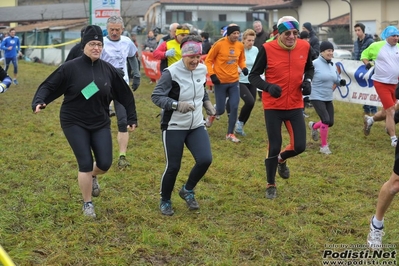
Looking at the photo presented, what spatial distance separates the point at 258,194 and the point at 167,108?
2.00 meters

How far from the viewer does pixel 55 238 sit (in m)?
5.84

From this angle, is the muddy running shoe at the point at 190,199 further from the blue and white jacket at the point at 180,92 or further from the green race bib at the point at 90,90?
the green race bib at the point at 90,90

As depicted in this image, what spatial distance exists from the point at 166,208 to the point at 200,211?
39 centimetres

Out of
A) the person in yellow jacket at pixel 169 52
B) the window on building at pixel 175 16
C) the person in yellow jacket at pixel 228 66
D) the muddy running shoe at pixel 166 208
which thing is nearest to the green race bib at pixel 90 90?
the muddy running shoe at pixel 166 208

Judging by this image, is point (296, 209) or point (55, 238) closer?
point (55, 238)

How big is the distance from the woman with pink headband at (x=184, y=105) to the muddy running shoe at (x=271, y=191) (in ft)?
3.75

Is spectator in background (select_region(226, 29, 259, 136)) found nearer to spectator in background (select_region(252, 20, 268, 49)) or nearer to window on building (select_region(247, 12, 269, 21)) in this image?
spectator in background (select_region(252, 20, 268, 49))

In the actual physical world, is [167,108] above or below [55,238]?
above

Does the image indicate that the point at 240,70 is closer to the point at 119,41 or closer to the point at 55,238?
the point at 119,41

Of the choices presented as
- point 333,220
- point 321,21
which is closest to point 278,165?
point 333,220

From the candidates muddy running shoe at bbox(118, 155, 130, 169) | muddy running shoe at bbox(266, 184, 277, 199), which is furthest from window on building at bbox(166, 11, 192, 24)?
muddy running shoe at bbox(266, 184, 277, 199)

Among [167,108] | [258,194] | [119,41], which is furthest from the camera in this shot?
[119,41]

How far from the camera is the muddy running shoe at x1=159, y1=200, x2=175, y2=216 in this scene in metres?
6.71

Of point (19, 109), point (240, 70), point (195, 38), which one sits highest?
point (195, 38)
